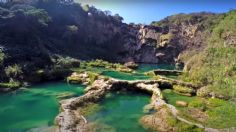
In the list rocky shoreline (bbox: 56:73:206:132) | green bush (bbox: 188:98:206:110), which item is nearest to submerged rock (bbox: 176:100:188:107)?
green bush (bbox: 188:98:206:110)

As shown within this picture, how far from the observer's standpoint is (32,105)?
154 feet

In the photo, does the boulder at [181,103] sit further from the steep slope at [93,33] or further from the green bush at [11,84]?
the steep slope at [93,33]

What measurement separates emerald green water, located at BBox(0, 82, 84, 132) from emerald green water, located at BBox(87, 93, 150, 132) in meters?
5.79

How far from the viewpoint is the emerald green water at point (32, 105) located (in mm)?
38094

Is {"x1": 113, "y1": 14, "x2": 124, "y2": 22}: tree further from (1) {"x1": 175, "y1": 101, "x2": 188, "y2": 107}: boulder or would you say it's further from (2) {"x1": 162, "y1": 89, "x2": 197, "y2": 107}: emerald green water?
(1) {"x1": 175, "y1": 101, "x2": 188, "y2": 107}: boulder

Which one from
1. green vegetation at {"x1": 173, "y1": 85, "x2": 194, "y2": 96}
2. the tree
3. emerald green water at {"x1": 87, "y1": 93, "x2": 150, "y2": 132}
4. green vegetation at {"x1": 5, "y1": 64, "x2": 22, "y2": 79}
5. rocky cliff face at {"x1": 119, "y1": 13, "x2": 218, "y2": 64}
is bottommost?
emerald green water at {"x1": 87, "y1": 93, "x2": 150, "y2": 132}

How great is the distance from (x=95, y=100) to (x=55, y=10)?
70.1m

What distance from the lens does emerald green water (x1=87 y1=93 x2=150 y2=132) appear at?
120 feet

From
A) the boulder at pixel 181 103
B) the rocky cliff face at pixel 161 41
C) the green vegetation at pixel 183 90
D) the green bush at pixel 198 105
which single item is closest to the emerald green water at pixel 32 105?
the green vegetation at pixel 183 90

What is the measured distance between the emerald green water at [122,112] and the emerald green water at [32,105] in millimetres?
5790

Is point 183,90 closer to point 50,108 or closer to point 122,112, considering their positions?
point 122,112

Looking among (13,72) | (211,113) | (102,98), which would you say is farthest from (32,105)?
(211,113)

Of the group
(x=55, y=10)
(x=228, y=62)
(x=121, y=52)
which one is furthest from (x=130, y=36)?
(x=228, y=62)

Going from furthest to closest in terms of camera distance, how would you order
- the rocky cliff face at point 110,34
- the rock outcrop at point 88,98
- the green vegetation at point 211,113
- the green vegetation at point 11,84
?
the rocky cliff face at point 110,34, the green vegetation at point 11,84, the green vegetation at point 211,113, the rock outcrop at point 88,98
